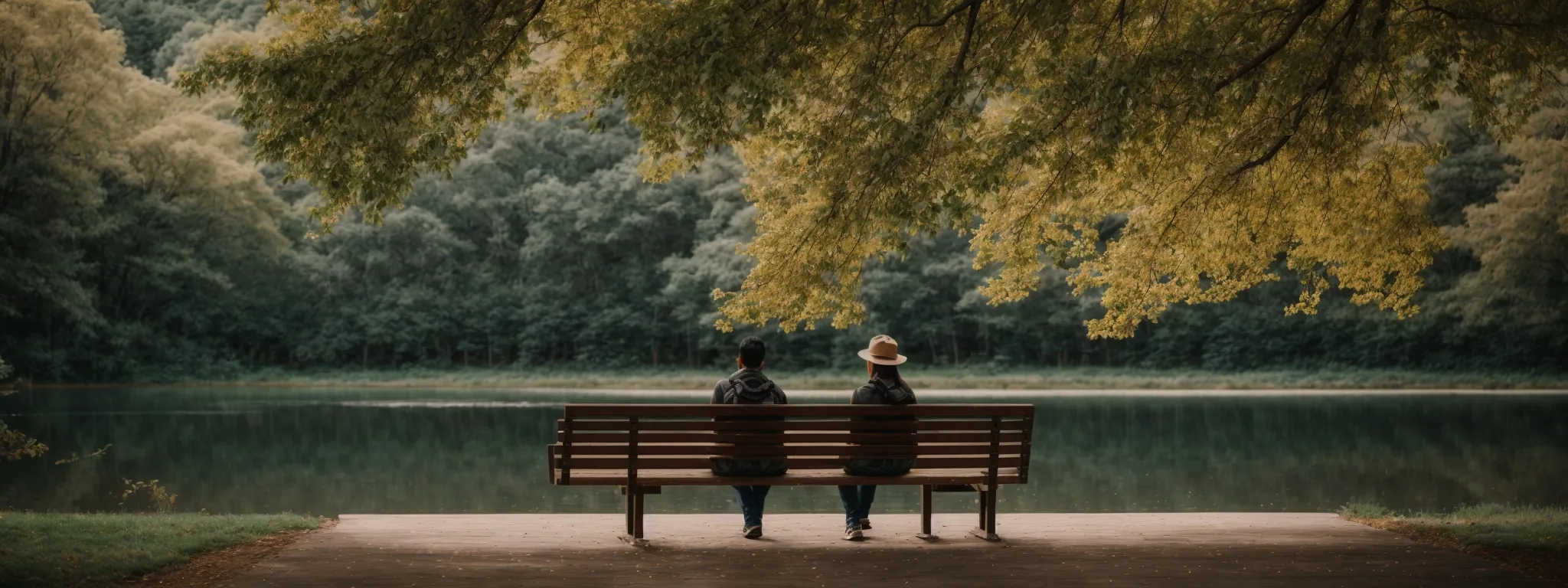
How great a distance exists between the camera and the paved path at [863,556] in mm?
6391

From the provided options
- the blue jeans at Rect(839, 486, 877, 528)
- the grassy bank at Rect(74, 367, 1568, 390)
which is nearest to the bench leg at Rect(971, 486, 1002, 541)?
the blue jeans at Rect(839, 486, 877, 528)

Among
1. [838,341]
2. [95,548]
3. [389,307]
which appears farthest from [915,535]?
[389,307]

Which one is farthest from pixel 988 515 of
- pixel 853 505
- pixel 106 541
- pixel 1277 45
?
pixel 106 541

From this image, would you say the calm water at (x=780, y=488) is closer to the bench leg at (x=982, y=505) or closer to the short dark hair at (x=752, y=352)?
the bench leg at (x=982, y=505)

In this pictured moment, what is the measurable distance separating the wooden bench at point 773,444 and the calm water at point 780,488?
5338 millimetres

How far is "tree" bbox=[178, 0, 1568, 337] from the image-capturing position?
8031 millimetres

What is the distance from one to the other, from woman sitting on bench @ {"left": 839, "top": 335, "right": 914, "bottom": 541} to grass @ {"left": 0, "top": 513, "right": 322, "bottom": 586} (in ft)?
10.8

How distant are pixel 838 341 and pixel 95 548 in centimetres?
4183

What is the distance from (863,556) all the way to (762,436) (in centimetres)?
→ 86

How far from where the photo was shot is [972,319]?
5000 cm

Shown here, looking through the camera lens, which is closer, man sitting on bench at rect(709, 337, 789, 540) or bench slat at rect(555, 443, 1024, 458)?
bench slat at rect(555, 443, 1024, 458)

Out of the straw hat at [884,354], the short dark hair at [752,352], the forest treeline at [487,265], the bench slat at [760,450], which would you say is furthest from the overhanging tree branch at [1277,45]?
the forest treeline at [487,265]

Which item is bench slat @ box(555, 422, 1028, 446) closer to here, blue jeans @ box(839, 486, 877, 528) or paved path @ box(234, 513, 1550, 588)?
blue jeans @ box(839, 486, 877, 528)

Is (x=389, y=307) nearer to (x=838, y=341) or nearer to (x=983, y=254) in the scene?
(x=838, y=341)
